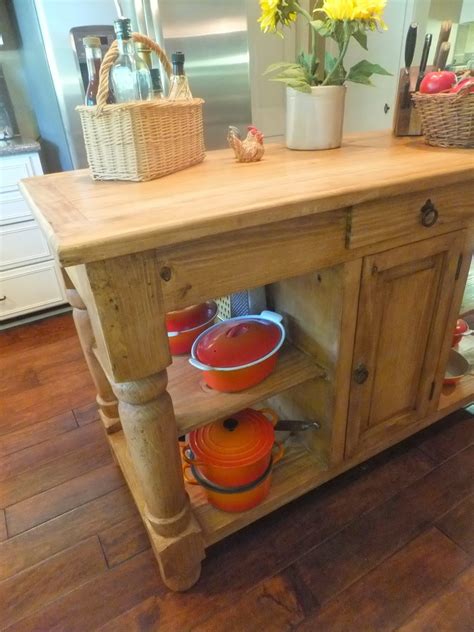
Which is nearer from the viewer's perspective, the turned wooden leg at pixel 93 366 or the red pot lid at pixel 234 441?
the red pot lid at pixel 234 441

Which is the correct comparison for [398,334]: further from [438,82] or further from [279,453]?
[438,82]

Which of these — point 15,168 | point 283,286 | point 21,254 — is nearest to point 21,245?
point 21,254

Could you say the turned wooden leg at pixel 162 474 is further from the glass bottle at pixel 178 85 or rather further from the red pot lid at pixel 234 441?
the glass bottle at pixel 178 85

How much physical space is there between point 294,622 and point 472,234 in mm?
977

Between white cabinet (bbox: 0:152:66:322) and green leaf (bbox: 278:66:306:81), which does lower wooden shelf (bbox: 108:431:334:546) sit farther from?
white cabinet (bbox: 0:152:66:322)

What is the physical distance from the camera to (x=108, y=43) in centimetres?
162

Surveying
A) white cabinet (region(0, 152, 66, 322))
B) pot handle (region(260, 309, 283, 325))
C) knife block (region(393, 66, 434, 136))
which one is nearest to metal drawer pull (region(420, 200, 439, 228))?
pot handle (region(260, 309, 283, 325))

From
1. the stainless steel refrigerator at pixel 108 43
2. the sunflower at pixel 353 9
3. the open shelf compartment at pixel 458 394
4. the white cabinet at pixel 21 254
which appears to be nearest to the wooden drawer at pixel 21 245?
the white cabinet at pixel 21 254

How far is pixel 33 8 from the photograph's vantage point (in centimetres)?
167

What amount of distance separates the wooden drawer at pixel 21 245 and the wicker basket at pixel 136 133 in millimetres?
1291

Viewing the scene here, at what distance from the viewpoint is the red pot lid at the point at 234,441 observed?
0.94 m

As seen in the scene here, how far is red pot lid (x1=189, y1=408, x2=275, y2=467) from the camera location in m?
0.94

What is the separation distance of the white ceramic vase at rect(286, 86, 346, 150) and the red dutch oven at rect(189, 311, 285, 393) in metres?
0.50

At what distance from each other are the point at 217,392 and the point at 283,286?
0.33m
